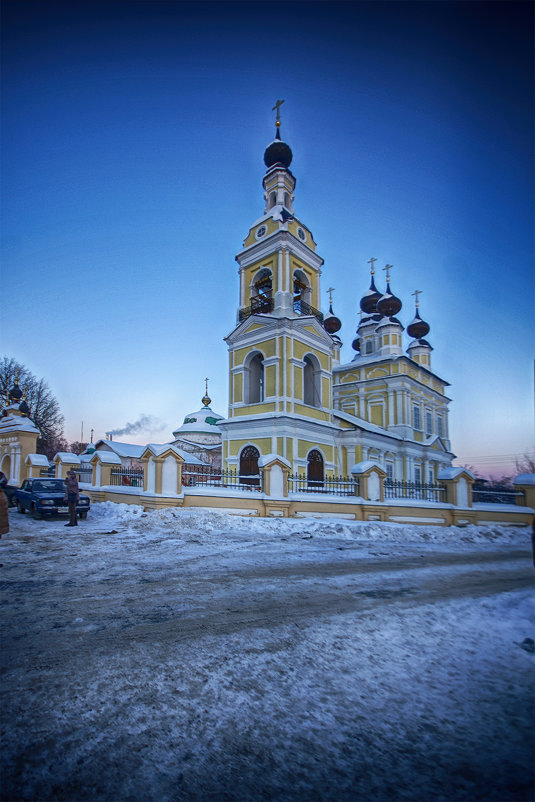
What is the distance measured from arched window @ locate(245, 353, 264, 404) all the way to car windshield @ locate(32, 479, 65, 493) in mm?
9834

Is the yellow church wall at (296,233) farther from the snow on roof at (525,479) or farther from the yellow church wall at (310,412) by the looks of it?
the snow on roof at (525,479)

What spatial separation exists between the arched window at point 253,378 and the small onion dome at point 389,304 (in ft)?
60.4

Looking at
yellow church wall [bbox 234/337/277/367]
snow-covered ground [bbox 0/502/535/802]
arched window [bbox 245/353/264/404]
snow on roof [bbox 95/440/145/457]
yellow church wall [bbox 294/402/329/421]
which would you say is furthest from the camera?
snow on roof [bbox 95/440/145/457]

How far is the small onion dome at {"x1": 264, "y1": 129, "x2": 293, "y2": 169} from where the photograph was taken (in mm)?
23141

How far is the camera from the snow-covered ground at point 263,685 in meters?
1.83

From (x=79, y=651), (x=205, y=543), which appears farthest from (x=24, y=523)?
(x=79, y=651)

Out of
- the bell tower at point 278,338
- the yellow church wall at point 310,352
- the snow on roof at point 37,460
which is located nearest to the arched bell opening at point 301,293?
the bell tower at point 278,338

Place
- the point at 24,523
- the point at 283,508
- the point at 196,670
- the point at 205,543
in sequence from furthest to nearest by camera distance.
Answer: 1. the point at 283,508
2. the point at 24,523
3. the point at 205,543
4. the point at 196,670

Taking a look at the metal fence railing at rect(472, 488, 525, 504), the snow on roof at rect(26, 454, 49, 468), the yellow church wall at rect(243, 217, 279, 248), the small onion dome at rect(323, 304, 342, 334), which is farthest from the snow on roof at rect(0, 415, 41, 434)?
the small onion dome at rect(323, 304, 342, 334)

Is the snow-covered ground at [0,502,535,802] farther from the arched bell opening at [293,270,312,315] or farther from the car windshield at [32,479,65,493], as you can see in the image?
the arched bell opening at [293,270,312,315]

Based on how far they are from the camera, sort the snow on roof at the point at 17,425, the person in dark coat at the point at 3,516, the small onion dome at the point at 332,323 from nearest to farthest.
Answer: the person in dark coat at the point at 3,516 < the snow on roof at the point at 17,425 < the small onion dome at the point at 332,323

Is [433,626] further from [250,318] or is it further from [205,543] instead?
[250,318]

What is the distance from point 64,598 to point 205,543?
400 centimetres

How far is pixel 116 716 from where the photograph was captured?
7.38ft
